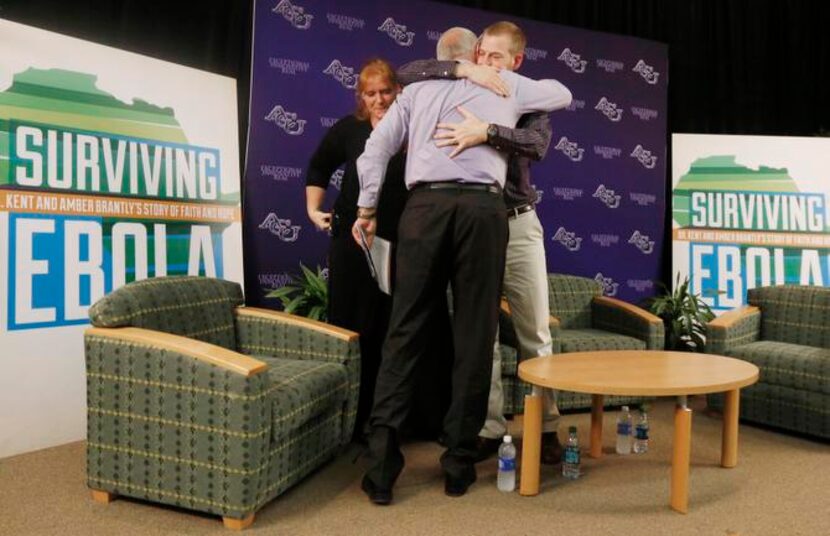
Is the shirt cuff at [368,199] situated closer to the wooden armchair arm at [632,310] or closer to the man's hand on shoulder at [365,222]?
the man's hand on shoulder at [365,222]

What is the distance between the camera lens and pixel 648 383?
8.28 feet

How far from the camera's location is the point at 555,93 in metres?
2.73

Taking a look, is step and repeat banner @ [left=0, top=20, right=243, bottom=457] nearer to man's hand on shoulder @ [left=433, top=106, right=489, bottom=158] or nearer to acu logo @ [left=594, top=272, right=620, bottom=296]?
man's hand on shoulder @ [left=433, top=106, right=489, bottom=158]

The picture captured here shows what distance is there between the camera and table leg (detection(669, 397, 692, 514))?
2.50 m

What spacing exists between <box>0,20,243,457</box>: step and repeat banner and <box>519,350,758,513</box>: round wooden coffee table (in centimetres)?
193

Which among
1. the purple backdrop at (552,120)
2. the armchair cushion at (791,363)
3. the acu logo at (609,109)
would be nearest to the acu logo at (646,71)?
the purple backdrop at (552,120)

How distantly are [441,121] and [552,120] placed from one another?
106 inches

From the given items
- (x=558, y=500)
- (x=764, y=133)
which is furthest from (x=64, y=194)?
(x=764, y=133)

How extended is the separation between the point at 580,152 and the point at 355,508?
345 cm

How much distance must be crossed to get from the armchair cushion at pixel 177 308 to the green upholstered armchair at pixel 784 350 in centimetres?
255

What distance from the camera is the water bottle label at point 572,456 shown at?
2846 mm

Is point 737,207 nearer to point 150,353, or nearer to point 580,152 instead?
point 580,152

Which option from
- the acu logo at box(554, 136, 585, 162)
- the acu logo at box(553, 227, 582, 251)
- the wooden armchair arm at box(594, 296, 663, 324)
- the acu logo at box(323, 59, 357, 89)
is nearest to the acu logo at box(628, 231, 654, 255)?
the acu logo at box(553, 227, 582, 251)

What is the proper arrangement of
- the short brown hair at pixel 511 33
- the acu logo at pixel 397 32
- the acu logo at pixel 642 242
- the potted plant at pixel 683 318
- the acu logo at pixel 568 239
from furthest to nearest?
the acu logo at pixel 642 242 → the acu logo at pixel 568 239 → the potted plant at pixel 683 318 → the acu logo at pixel 397 32 → the short brown hair at pixel 511 33
